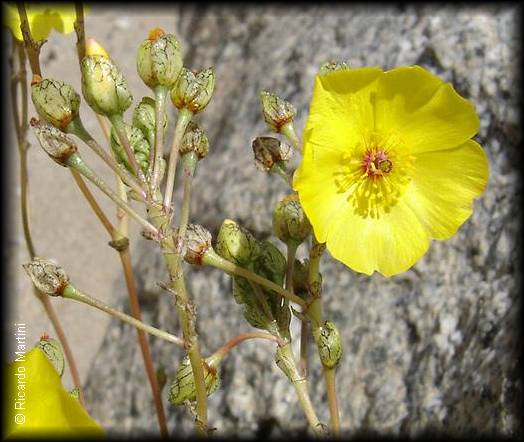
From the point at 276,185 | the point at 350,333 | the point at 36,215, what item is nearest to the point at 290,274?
the point at 350,333

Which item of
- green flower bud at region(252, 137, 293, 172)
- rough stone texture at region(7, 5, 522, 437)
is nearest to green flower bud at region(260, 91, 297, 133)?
green flower bud at region(252, 137, 293, 172)

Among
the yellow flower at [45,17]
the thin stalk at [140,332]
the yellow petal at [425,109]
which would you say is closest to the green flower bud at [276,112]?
the yellow petal at [425,109]

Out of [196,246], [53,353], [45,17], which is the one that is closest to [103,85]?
[196,246]

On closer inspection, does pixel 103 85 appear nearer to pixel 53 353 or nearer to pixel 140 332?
pixel 53 353

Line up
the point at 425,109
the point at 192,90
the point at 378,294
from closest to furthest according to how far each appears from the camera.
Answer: the point at 192,90 < the point at 425,109 < the point at 378,294

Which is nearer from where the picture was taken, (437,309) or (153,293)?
(437,309)

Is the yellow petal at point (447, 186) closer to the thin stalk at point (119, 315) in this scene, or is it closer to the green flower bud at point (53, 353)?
the thin stalk at point (119, 315)

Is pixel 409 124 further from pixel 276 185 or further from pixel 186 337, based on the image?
pixel 276 185
